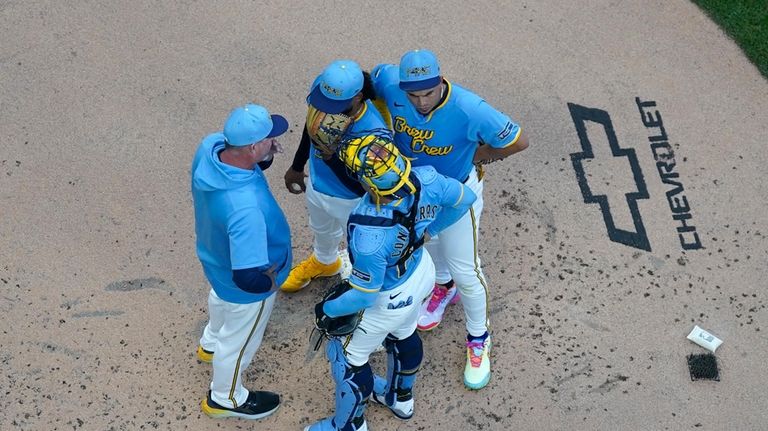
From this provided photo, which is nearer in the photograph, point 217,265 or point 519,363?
point 217,265

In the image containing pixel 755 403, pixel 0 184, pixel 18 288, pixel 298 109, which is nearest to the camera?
pixel 755 403

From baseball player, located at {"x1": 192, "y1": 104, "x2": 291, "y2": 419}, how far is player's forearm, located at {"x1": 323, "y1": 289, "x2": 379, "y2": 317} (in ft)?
1.13

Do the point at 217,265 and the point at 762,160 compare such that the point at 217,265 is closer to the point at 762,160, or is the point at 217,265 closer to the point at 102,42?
the point at 102,42

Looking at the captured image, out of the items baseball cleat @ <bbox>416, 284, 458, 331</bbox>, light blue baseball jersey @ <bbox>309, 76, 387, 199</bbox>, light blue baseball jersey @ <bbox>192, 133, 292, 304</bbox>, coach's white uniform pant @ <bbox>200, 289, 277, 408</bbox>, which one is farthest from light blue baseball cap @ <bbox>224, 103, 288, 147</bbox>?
baseball cleat @ <bbox>416, 284, 458, 331</bbox>

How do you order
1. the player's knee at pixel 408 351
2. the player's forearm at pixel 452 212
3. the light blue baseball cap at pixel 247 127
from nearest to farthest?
1. the light blue baseball cap at pixel 247 127
2. the player's forearm at pixel 452 212
3. the player's knee at pixel 408 351

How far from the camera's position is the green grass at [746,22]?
8.07 metres

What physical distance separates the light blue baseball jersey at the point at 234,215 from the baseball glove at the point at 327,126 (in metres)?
0.40

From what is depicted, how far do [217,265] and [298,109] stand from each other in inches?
112

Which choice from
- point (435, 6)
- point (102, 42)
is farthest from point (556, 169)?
point (102, 42)

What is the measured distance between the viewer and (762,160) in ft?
23.7

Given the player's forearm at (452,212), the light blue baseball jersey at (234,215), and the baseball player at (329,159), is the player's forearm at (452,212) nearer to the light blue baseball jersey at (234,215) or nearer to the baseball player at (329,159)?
the baseball player at (329,159)

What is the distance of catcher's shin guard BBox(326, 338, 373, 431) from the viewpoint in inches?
201

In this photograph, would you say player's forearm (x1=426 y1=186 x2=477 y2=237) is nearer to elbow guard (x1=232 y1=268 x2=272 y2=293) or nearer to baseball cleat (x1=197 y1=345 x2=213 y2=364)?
elbow guard (x1=232 y1=268 x2=272 y2=293)

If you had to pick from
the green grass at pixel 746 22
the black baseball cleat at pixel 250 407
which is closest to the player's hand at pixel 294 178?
the black baseball cleat at pixel 250 407
